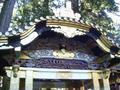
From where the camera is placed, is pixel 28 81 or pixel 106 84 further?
pixel 106 84

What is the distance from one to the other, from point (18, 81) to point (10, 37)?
1096 millimetres

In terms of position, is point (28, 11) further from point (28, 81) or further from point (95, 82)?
point (28, 81)

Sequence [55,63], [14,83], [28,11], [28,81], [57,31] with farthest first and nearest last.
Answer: [28,11], [55,63], [57,31], [28,81], [14,83]

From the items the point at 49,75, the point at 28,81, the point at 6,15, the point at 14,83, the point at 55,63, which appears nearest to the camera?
the point at 14,83

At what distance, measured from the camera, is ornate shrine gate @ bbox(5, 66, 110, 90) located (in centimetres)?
570

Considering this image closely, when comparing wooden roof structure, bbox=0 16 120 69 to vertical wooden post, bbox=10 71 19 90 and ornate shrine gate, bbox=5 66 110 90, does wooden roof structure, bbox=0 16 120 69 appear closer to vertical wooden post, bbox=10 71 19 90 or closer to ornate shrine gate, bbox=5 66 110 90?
ornate shrine gate, bbox=5 66 110 90

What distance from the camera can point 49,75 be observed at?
20.2 feet

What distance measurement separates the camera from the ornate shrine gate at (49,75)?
18.7 ft

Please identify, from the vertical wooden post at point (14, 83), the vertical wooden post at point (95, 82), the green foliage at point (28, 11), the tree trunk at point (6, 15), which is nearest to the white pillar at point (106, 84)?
the vertical wooden post at point (95, 82)

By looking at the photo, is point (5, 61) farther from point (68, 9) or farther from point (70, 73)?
point (68, 9)

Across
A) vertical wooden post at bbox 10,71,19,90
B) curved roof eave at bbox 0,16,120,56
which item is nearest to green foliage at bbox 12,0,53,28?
curved roof eave at bbox 0,16,120,56

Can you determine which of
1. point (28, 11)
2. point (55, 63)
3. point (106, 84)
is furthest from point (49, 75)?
point (28, 11)

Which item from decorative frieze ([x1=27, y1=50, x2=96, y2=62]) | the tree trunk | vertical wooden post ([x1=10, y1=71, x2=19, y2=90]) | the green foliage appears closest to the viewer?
vertical wooden post ([x1=10, y1=71, x2=19, y2=90])

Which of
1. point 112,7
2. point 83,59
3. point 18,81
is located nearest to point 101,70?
point 83,59
